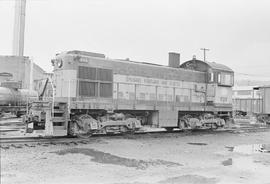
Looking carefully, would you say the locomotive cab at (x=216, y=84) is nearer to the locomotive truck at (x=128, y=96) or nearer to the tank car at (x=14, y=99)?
the locomotive truck at (x=128, y=96)

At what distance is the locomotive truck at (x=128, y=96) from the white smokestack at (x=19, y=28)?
39354mm

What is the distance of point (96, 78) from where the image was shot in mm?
13383

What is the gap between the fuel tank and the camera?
27922 mm

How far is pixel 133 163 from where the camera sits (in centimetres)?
840

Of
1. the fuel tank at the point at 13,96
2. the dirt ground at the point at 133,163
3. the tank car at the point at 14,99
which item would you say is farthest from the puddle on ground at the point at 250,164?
the fuel tank at the point at 13,96

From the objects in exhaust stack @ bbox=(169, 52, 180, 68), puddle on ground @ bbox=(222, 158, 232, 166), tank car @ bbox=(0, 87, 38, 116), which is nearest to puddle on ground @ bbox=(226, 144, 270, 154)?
puddle on ground @ bbox=(222, 158, 232, 166)

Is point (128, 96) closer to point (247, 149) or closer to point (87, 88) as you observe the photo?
point (87, 88)

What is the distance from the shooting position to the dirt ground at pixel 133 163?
6681 mm

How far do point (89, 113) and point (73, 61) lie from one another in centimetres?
222

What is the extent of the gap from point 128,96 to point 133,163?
624cm

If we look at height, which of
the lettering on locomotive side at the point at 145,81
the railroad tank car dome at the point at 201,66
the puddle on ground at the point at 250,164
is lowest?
the puddle on ground at the point at 250,164

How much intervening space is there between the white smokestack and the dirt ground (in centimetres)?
4306

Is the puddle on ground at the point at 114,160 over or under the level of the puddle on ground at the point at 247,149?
over

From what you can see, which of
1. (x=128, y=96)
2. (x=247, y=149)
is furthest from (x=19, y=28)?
(x=247, y=149)
